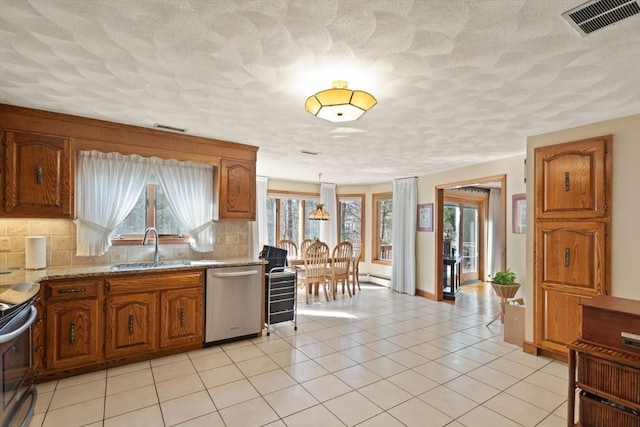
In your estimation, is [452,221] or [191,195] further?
[452,221]

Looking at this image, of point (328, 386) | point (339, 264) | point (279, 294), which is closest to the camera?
point (328, 386)

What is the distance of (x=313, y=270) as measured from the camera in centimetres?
560

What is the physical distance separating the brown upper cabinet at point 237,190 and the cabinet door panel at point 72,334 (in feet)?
5.34

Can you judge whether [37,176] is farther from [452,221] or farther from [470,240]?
[470,240]

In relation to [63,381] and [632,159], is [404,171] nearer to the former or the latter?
[632,159]

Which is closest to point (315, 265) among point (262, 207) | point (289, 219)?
point (262, 207)

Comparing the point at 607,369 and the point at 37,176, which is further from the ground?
the point at 37,176

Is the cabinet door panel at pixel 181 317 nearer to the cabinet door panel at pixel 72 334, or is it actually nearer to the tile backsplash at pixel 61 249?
the cabinet door panel at pixel 72 334

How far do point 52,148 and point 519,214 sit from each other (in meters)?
5.72

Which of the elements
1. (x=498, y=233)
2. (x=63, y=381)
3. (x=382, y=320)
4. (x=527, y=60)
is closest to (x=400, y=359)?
(x=382, y=320)

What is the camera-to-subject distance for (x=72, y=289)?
277 cm

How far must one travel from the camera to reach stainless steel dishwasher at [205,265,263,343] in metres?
3.47

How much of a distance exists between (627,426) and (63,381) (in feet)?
12.9

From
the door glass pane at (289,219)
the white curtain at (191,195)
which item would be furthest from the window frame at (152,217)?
the door glass pane at (289,219)
